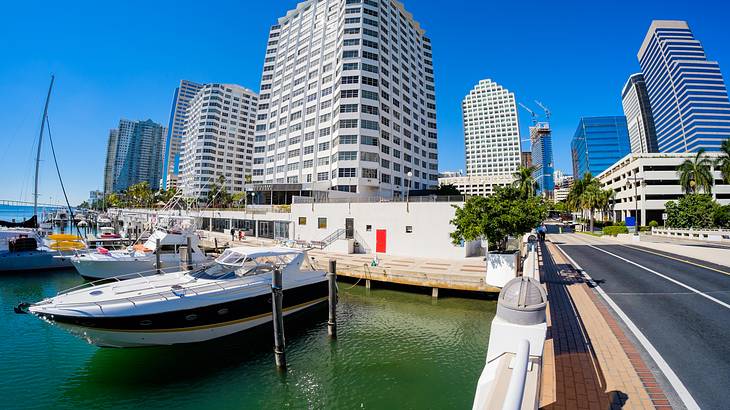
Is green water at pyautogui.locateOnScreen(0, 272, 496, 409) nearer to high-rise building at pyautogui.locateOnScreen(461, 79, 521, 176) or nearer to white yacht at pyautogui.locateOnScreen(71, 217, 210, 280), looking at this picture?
white yacht at pyautogui.locateOnScreen(71, 217, 210, 280)

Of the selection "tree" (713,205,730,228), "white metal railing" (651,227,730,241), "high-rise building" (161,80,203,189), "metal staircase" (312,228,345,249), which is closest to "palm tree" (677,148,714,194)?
"tree" (713,205,730,228)

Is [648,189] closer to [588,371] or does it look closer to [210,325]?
[588,371]

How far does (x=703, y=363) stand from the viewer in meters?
6.56

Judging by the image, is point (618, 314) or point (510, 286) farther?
point (618, 314)

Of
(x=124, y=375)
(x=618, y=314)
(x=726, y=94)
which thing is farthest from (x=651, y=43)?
(x=124, y=375)

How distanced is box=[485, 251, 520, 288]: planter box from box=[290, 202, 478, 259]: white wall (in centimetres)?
864

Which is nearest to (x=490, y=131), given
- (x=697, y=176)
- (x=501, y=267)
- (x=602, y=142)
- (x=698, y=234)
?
(x=602, y=142)

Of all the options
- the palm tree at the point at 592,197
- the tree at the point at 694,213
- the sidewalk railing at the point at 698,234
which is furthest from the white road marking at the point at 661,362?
the palm tree at the point at 592,197

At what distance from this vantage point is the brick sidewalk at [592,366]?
17.2ft

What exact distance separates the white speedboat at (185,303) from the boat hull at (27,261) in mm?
19773

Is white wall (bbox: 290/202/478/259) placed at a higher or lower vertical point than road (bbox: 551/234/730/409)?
higher

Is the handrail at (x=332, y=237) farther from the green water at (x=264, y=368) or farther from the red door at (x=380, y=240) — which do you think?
the green water at (x=264, y=368)

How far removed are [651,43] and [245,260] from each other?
21091 cm

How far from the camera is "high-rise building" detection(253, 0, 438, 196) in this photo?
174 feet
